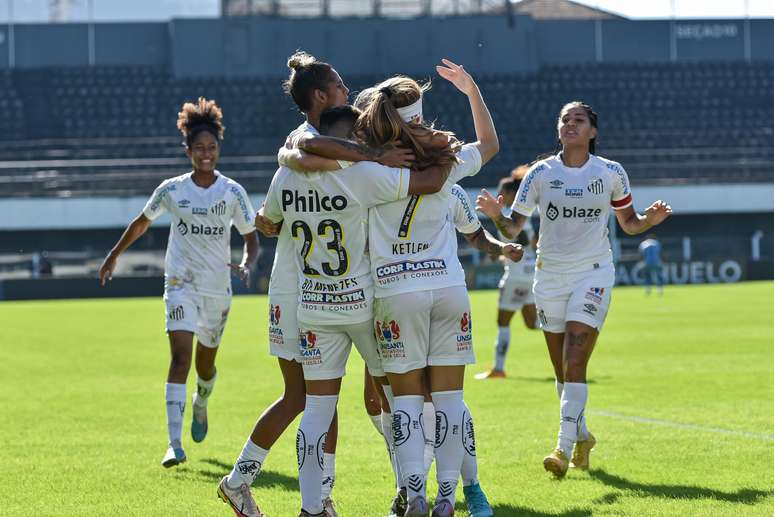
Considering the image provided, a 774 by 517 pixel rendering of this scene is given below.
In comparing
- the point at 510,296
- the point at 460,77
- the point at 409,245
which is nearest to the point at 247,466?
the point at 409,245

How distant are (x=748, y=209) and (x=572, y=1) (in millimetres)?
12767

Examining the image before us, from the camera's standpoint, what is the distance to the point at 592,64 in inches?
2052

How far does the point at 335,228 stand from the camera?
5.73 meters

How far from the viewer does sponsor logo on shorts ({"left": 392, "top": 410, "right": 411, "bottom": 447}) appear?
5727mm

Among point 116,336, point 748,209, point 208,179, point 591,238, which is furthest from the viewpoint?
point 748,209

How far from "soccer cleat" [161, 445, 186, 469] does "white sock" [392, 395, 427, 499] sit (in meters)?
2.79

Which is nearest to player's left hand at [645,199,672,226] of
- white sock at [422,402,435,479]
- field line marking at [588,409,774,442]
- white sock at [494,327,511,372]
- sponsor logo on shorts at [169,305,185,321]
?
field line marking at [588,409,774,442]

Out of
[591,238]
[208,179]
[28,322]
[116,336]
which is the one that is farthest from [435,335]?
[28,322]

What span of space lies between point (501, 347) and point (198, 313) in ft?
20.0

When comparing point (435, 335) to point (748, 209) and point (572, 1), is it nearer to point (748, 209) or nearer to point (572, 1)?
point (748, 209)

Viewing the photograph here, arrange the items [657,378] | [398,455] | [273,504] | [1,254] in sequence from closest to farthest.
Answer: [398,455], [273,504], [657,378], [1,254]

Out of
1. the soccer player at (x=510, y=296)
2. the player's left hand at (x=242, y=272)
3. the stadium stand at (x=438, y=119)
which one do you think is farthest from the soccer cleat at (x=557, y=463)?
the stadium stand at (x=438, y=119)

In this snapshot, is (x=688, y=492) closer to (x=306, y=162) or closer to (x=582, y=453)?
(x=582, y=453)

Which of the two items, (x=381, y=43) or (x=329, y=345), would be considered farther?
(x=381, y=43)
